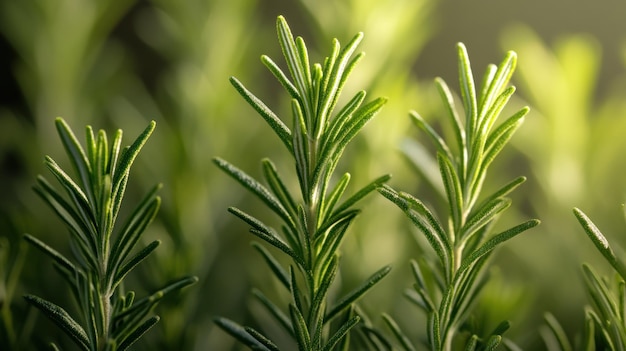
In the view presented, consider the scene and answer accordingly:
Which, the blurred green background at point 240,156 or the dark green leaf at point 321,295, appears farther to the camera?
the blurred green background at point 240,156

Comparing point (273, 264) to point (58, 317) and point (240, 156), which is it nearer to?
point (58, 317)

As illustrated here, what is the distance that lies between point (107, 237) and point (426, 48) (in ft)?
2.76

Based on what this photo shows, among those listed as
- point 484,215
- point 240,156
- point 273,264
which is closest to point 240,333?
point 273,264

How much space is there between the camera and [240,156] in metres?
0.77

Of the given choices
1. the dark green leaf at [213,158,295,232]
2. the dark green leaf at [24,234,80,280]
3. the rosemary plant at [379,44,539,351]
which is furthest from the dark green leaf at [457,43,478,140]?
the dark green leaf at [24,234,80,280]

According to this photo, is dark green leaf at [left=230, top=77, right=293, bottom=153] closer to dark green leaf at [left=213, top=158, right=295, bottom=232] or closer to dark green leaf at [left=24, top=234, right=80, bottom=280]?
dark green leaf at [left=213, top=158, right=295, bottom=232]

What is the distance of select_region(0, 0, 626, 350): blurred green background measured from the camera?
1.81 ft

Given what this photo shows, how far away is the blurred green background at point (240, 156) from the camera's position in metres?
0.55

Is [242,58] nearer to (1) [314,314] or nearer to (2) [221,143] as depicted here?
(2) [221,143]

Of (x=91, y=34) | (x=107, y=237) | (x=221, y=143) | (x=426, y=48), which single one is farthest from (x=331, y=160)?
(x=426, y=48)

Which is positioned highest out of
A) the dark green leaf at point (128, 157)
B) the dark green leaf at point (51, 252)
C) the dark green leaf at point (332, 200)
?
the dark green leaf at point (128, 157)

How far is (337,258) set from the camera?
0.38 metres

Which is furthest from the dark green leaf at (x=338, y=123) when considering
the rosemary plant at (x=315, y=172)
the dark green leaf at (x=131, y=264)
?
the dark green leaf at (x=131, y=264)

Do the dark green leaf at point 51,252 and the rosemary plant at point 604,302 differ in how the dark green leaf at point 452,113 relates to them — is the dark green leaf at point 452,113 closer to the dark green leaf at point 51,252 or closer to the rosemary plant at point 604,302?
the rosemary plant at point 604,302
